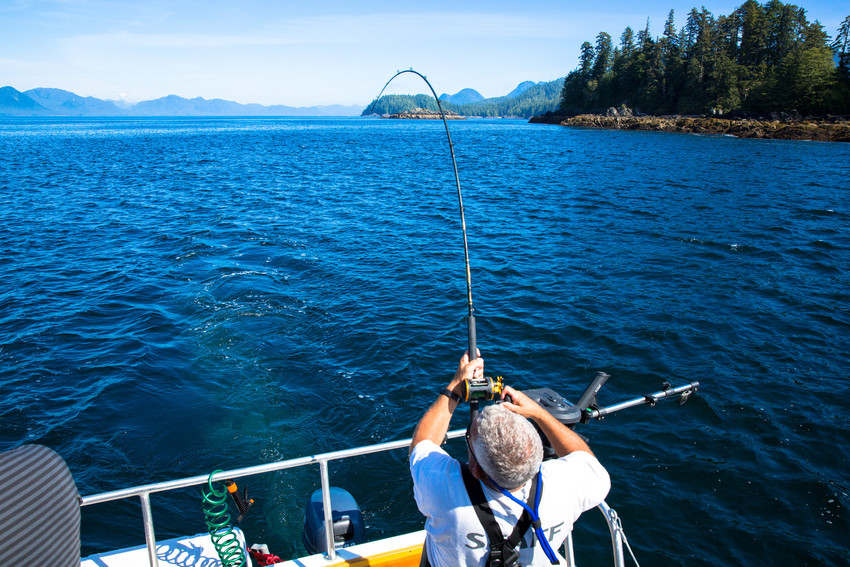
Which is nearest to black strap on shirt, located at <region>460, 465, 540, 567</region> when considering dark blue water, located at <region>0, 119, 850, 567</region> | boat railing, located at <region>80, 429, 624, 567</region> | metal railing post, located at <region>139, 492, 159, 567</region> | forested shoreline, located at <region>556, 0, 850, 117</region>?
boat railing, located at <region>80, 429, 624, 567</region>

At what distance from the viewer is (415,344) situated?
11695 mm

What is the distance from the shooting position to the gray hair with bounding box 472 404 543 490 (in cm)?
217

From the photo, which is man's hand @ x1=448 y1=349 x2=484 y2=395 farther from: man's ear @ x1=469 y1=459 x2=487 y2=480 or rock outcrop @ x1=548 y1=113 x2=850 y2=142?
rock outcrop @ x1=548 y1=113 x2=850 y2=142

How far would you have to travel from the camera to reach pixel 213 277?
51.4ft

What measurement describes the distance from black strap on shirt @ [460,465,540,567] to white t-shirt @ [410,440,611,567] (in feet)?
0.06

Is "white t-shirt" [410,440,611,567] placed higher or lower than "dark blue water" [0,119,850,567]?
higher

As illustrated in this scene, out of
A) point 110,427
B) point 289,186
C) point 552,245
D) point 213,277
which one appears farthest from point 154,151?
point 110,427

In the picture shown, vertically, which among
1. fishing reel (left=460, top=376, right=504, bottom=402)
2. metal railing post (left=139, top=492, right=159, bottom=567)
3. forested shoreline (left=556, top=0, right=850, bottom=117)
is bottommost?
metal railing post (left=139, top=492, right=159, bottom=567)

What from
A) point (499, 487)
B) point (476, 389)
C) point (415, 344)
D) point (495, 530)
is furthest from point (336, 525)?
point (415, 344)

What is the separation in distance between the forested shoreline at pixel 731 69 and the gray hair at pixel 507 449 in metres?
95.0

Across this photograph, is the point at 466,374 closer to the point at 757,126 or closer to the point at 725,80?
the point at 757,126

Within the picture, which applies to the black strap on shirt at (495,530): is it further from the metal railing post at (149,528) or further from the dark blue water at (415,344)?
the dark blue water at (415,344)

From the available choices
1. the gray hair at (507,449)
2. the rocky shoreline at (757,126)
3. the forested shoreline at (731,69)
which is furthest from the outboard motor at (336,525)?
the forested shoreline at (731,69)

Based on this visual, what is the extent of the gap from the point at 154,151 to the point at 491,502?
6384 cm
